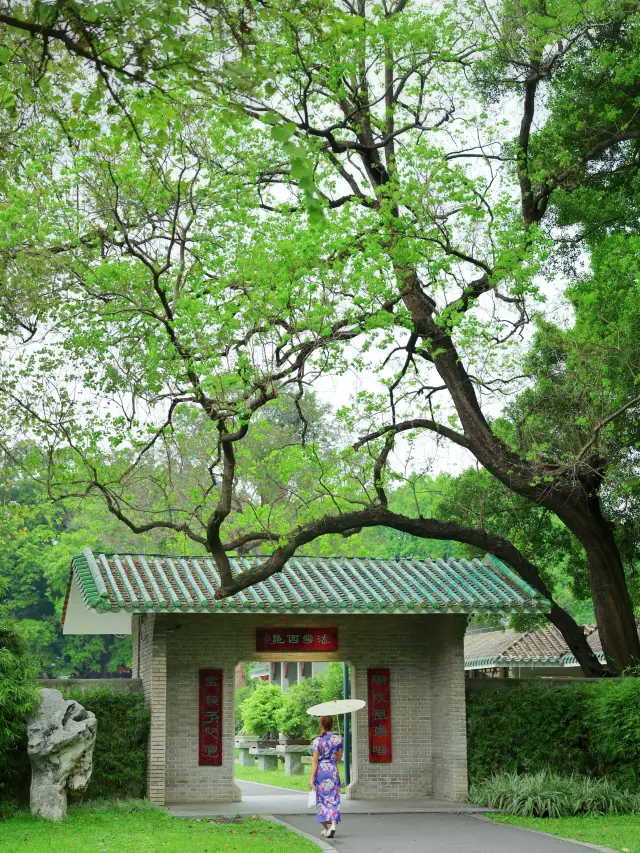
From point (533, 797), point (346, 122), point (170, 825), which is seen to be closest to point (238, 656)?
point (170, 825)

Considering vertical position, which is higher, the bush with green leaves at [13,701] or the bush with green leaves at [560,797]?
the bush with green leaves at [13,701]

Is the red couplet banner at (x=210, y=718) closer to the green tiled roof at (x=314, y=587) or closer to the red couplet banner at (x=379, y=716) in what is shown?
the green tiled roof at (x=314, y=587)

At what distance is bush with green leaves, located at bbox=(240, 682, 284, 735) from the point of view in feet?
85.4

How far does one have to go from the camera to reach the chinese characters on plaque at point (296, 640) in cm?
1590

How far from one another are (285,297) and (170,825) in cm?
675

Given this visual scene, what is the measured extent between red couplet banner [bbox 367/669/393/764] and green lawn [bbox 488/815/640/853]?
2606 mm

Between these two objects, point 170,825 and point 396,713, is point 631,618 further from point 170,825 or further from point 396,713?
point 170,825

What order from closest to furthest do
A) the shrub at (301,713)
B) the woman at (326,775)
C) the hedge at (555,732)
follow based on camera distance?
1. the woman at (326,775)
2. the hedge at (555,732)
3. the shrub at (301,713)

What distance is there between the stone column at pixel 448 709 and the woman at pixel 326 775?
3.52 metres

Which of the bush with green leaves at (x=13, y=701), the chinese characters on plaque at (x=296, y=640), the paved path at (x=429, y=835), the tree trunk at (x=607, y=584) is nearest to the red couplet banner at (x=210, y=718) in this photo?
the chinese characters on plaque at (x=296, y=640)

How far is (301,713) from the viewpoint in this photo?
2475 centimetres

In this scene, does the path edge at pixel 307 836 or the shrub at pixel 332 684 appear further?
the shrub at pixel 332 684

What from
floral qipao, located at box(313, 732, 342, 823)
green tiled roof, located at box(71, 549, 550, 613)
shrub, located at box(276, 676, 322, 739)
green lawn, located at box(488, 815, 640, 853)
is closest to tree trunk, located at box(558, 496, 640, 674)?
green tiled roof, located at box(71, 549, 550, 613)

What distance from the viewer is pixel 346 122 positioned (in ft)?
51.2
